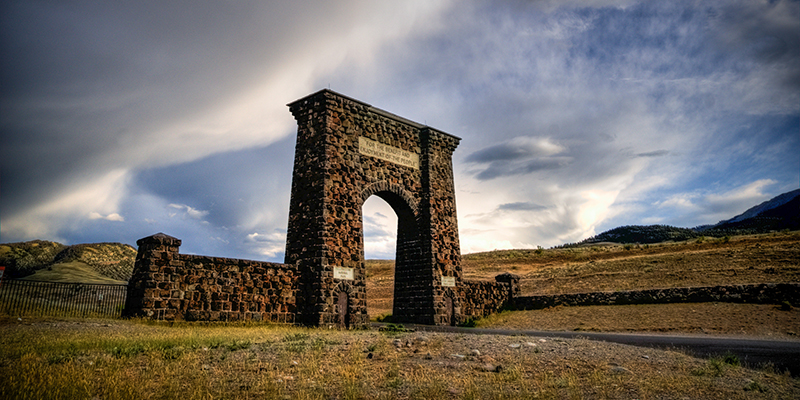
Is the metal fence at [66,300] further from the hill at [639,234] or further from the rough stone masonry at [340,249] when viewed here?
the hill at [639,234]

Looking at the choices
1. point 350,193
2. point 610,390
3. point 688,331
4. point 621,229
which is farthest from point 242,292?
point 621,229

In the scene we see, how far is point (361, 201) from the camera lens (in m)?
18.2

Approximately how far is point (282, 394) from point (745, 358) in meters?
8.72

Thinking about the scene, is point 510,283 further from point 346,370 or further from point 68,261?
point 68,261

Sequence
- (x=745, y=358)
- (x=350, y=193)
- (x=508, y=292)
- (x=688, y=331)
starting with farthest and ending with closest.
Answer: (x=508, y=292) < (x=350, y=193) < (x=688, y=331) < (x=745, y=358)

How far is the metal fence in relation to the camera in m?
14.8

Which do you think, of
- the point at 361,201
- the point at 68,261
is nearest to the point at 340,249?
the point at 361,201

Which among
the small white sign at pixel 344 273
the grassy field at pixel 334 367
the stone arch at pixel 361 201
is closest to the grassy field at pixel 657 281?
the grassy field at pixel 334 367

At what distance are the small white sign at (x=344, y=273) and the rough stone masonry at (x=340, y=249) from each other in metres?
0.04

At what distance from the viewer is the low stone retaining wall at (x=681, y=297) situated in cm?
1766

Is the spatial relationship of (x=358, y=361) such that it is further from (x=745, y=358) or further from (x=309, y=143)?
(x=309, y=143)

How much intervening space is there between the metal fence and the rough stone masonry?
2779 millimetres

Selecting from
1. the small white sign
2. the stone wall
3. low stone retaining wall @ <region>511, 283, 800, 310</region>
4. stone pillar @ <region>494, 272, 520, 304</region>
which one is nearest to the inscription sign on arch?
the small white sign

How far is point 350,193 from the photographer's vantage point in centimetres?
1781
